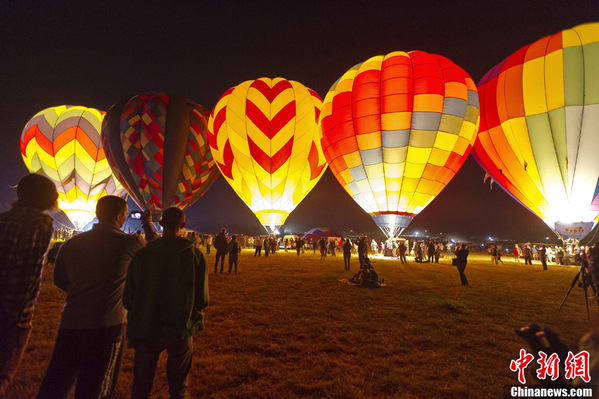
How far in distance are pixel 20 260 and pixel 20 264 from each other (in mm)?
25

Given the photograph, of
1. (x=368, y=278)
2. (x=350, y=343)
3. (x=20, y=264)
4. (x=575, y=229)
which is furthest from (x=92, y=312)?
(x=575, y=229)

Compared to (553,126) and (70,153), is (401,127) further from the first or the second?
(70,153)

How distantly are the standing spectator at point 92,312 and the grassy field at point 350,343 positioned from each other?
3.71ft

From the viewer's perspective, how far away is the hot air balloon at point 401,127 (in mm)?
13367

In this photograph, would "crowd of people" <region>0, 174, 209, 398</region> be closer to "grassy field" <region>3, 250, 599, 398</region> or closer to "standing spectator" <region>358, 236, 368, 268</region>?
"grassy field" <region>3, 250, 599, 398</region>

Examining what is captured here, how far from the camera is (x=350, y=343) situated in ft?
13.0

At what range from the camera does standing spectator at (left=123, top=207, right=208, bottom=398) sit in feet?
5.91

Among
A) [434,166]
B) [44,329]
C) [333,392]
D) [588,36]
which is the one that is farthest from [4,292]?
[588,36]

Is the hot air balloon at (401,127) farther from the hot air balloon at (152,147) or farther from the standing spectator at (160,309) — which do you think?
the standing spectator at (160,309)

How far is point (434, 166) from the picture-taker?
45.2ft

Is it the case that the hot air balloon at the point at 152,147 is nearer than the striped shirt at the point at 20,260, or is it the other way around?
the striped shirt at the point at 20,260

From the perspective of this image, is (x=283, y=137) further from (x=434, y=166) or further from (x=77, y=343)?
(x=77, y=343)

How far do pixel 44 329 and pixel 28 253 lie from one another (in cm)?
363

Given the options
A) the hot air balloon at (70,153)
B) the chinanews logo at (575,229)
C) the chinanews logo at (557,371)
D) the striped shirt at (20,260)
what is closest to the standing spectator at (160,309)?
the striped shirt at (20,260)
